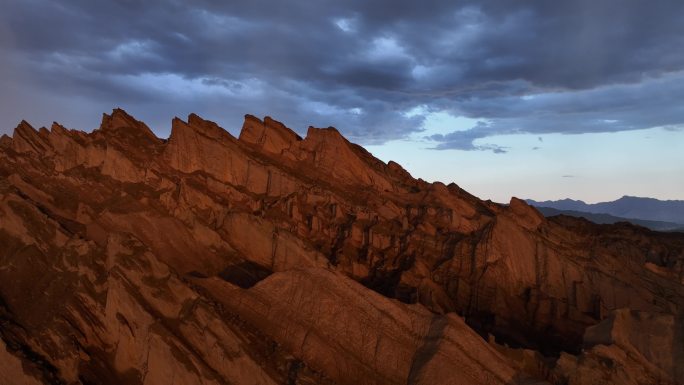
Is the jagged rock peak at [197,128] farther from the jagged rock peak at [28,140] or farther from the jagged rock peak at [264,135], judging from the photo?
the jagged rock peak at [28,140]

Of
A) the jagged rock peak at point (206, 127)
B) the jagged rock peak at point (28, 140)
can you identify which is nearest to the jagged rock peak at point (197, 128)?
the jagged rock peak at point (206, 127)

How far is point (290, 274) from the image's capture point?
1523 cm

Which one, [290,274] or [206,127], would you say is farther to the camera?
[206,127]

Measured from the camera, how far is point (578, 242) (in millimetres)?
30500

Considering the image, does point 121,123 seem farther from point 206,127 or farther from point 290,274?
point 290,274

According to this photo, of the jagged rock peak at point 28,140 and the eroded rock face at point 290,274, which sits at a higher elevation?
the jagged rock peak at point 28,140

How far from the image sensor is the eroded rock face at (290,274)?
44.4 ft

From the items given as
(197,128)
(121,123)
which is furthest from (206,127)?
(121,123)

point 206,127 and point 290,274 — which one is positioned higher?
point 206,127

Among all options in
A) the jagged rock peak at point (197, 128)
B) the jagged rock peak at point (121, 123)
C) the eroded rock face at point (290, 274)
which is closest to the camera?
the eroded rock face at point (290, 274)

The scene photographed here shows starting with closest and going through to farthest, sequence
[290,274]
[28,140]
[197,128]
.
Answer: [290,274] → [197,128] → [28,140]

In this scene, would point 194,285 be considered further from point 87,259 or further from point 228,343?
point 87,259

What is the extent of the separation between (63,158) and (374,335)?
69.8 feet

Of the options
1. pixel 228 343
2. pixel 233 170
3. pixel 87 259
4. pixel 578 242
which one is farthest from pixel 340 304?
pixel 578 242
